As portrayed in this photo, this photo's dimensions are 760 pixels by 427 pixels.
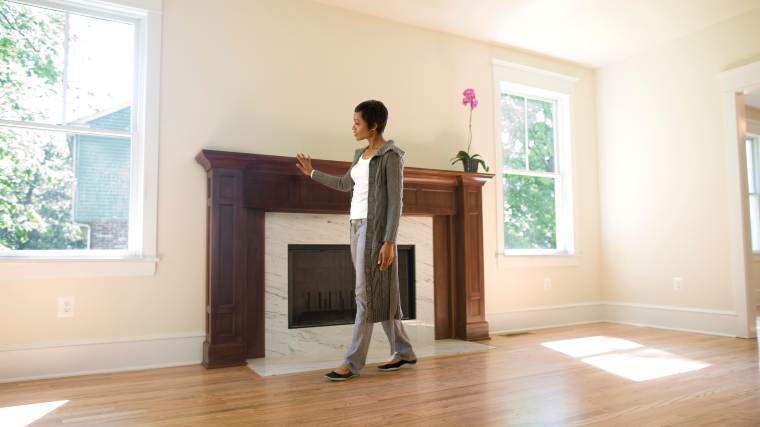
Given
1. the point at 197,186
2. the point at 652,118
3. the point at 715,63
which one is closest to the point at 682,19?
the point at 715,63

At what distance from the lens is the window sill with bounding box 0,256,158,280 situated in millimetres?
2844

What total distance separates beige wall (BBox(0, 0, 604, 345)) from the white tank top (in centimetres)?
101

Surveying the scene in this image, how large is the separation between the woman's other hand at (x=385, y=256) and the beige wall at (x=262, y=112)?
131 cm

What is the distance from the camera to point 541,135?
505 cm

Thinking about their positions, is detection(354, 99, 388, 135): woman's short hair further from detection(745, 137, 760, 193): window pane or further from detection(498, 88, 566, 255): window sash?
detection(745, 137, 760, 193): window pane

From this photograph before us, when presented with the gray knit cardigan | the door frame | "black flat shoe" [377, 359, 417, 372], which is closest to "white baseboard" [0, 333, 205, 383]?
"black flat shoe" [377, 359, 417, 372]

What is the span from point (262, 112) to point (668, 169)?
11.8ft

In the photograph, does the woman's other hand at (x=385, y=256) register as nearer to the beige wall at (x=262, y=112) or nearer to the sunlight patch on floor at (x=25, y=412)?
the beige wall at (x=262, y=112)

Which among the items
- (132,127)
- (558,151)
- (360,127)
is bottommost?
(360,127)

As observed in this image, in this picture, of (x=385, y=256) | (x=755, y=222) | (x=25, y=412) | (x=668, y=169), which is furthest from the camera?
(x=755, y=222)

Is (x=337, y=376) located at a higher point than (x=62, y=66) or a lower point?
lower

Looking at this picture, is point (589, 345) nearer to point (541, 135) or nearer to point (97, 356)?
point (541, 135)

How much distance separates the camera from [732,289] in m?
4.20

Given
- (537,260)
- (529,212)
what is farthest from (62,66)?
(537,260)
